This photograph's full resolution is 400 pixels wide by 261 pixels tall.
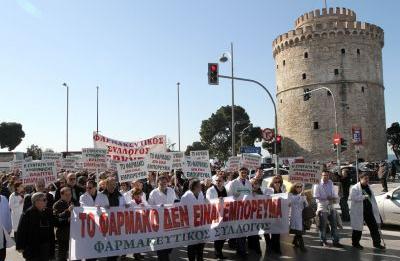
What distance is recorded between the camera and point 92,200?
9.02 metres

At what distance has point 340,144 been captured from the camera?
28219 millimetres

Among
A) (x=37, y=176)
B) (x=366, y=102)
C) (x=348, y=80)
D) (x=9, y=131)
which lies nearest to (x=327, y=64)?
(x=348, y=80)

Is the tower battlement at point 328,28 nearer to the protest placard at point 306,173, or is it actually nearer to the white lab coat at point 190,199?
the protest placard at point 306,173

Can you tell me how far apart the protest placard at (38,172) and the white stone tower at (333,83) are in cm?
4599

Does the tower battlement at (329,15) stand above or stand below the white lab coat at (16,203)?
above

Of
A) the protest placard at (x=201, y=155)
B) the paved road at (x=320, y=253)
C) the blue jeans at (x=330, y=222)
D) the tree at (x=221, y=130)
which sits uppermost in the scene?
the tree at (x=221, y=130)

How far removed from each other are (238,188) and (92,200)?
10.0 ft

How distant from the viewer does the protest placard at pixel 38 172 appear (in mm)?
14477

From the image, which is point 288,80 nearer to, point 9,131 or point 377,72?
point 377,72

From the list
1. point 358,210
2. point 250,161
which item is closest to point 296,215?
point 358,210

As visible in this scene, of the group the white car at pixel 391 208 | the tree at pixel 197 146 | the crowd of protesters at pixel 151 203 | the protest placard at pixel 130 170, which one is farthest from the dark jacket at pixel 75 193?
the tree at pixel 197 146

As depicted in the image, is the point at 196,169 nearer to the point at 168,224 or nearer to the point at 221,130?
the point at 168,224

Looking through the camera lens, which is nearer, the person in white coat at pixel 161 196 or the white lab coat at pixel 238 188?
the person in white coat at pixel 161 196

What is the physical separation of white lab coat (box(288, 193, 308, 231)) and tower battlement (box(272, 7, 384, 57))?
4987 cm
